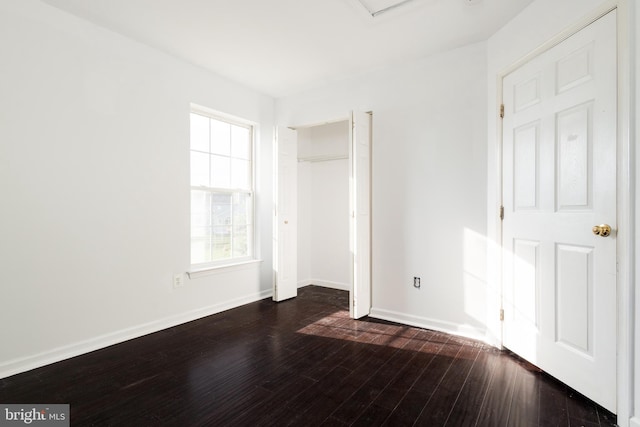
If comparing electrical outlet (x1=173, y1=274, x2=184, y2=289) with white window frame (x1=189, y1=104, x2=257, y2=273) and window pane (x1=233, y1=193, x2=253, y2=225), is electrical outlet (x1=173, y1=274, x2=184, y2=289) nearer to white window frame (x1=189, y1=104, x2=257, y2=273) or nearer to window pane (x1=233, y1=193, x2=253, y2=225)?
white window frame (x1=189, y1=104, x2=257, y2=273)

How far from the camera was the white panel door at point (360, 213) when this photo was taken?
3496 mm

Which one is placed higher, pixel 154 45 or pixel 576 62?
pixel 154 45

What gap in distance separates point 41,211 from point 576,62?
3879 mm

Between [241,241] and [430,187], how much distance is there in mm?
2407

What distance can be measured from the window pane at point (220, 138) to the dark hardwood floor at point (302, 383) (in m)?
2.08

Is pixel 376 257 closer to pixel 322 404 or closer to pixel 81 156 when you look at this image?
pixel 322 404

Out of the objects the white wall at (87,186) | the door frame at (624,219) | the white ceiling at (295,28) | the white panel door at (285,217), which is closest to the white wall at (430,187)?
the white ceiling at (295,28)

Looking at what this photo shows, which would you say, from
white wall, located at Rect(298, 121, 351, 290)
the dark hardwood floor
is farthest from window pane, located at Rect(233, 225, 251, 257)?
the dark hardwood floor

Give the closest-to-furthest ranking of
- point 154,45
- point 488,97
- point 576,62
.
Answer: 1. point 576,62
2. point 488,97
3. point 154,45

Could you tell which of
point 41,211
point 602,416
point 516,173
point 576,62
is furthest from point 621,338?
A: point 41,211

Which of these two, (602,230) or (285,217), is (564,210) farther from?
(285,217)

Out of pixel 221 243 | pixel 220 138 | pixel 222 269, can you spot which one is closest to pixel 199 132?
pixel 220 138

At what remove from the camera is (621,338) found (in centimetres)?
Answer: 177

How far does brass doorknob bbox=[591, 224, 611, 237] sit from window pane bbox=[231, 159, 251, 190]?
11.5 ft
